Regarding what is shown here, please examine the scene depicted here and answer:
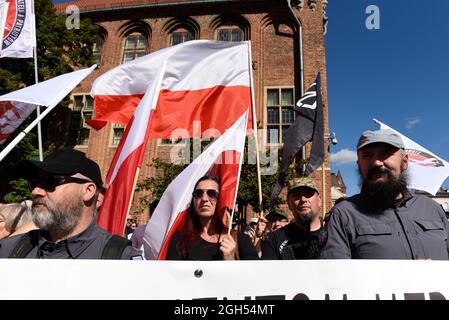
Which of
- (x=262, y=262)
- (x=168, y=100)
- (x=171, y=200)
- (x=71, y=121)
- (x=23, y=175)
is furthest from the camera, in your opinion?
(x=71, y=121)

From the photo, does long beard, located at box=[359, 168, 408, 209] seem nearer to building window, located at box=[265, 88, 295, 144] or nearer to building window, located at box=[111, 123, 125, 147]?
building window, located at box=[265, 88, 295, 144]

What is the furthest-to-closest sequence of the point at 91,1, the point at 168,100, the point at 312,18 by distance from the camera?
the point at 91,1
the point at 312,18
the point at 168,100

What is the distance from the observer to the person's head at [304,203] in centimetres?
303

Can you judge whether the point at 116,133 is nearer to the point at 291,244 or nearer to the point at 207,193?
the point at 207,193

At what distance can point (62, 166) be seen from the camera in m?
1.92

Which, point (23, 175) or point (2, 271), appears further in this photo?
point (23, 175)

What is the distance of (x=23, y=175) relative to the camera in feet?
6.41

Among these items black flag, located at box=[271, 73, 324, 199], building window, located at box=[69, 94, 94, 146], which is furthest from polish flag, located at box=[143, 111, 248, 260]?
building window, located at box=[69, 94, 94, 146]

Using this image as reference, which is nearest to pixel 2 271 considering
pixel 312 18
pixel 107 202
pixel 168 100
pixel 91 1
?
pixel 107 202

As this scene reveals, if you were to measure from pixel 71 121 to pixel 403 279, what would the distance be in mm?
17357

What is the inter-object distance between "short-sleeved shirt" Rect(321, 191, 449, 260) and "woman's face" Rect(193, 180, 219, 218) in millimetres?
1043

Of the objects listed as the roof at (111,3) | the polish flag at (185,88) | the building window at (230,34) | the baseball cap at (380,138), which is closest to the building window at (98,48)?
the roof at (111,3)

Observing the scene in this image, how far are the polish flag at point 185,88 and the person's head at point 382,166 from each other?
1.93 meters
